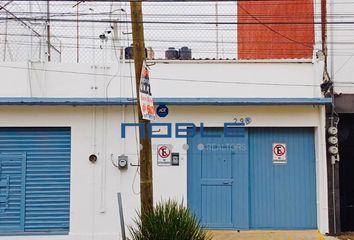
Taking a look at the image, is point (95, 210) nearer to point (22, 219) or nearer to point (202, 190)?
point (22, 219)

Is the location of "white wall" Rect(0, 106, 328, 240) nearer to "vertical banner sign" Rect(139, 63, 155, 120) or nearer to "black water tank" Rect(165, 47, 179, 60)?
"black water tank" Rect(165, 47, 179, 60)

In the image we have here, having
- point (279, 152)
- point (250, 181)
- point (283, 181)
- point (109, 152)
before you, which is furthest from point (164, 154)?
point (283, 181)

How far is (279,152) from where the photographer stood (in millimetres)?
11570

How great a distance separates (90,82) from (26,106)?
1.65m

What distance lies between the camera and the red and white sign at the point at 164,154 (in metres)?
11.3

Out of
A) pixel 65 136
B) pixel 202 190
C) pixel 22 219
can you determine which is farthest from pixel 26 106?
pixel 202 190

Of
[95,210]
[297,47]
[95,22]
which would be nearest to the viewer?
[95,210]

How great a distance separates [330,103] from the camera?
11.1 metres

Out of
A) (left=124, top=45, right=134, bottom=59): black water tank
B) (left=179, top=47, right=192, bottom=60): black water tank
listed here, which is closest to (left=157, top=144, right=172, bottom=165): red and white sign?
(left=124, top=45, right=134, bottom=59): black water tank

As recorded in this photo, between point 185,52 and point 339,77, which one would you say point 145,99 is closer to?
point 185,52

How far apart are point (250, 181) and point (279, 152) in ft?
3.40

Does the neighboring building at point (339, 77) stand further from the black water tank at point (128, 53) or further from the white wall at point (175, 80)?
the black water tank at point (128, 53)

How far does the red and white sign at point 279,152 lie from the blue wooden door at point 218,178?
76cm

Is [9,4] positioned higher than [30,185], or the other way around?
[9,4]
